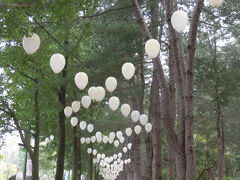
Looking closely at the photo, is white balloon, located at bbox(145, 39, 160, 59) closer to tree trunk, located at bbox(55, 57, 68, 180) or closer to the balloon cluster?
tree trunk, located at bbox(55, 57, 68, 180)

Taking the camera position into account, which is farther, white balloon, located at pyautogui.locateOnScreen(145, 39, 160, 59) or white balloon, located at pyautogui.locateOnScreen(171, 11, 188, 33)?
white balloon, located at pyautogui.locateOnScreen(145, 39, 160, 59)

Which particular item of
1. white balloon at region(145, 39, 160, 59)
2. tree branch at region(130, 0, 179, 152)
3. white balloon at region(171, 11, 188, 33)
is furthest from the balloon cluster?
white balloon at region(171, 11, 188, 33)

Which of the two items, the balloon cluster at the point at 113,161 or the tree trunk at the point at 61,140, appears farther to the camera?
the balloon cluster at the point at 113,161

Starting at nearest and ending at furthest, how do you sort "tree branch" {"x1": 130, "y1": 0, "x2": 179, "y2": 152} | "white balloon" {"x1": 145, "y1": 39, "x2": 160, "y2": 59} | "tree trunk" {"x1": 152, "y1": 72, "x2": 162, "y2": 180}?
"white balloon" {"x1": 145, "y1": 39, "x2": 160, "y2": 59} < "tree branch" {"x1": 130, "y1": 0, "x2": 179, "y2": 152} < "tree trunk" {"x1": 152, "y1": 72, "x2": 162, "y2": 180}

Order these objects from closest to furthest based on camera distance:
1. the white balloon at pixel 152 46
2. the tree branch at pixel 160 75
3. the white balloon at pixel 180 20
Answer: the white balloon at pixel 180 20 < the white balloon at pixel 152 46 < the tree branch at pixel 160 75

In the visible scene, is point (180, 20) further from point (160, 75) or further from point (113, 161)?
point (113, 161)

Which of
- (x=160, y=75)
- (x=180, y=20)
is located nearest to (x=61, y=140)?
(x=160, y=75)

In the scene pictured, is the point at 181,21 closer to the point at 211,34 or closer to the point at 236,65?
the point at 236,65

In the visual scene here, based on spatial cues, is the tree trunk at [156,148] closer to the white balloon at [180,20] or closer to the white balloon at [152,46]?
the white balloon at [152,46]

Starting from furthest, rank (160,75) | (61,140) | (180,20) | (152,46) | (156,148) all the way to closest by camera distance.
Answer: (61,140) < (156,148) < (160,75) < (152,46) < (180,20)

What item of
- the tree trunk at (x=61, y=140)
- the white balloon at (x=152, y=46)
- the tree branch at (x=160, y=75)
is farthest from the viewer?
the tree trunk at (x=61, y=140)

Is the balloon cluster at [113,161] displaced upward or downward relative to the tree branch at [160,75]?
downward

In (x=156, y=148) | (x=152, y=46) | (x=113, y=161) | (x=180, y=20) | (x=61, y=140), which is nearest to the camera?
(x=180, y=20)

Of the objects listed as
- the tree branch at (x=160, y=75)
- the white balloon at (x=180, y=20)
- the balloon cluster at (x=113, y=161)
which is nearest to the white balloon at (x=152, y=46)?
the white balloon at (x=180, y=20)
